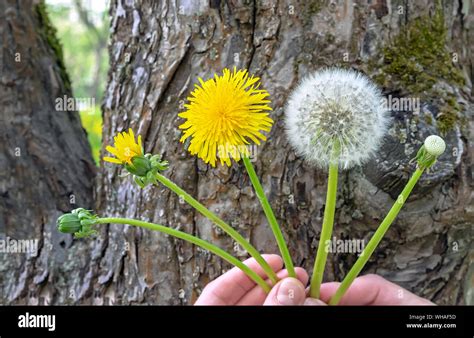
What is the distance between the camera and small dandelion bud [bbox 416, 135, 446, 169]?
2.29 ft

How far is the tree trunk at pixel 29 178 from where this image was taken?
120cm

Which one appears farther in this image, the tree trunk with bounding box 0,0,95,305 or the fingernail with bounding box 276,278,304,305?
the tree trunk with bounding box 0,0,95,305

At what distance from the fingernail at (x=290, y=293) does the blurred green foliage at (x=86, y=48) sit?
790mm

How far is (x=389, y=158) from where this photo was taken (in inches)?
35.7

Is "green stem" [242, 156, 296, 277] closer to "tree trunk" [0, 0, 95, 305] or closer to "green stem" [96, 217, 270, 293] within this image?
"green stem" [96, 217, 270, 293]

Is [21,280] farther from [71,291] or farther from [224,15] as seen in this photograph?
[224,15]

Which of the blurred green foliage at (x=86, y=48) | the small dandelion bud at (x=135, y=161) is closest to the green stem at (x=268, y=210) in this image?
the small dandelion bud at (x=135, y=161)

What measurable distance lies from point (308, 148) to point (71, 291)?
70cm

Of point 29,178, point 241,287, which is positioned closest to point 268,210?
point 241,287

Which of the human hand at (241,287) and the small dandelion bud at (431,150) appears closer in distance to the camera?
the small dandelion bud at (431,150)

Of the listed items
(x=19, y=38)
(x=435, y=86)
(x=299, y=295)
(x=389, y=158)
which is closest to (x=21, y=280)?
(x=19, y=38)

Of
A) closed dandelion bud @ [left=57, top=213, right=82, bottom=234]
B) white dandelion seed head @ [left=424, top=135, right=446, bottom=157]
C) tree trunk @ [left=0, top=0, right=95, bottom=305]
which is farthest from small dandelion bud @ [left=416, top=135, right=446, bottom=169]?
tree trunk @ [left=0, top=0, right=95, bottom=305]
